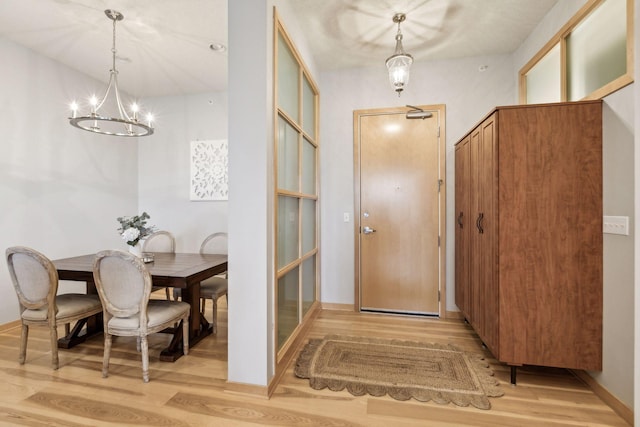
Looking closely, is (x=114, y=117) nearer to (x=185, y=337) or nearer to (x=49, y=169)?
(x=49, y=169)

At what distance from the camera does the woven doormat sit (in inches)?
77.9

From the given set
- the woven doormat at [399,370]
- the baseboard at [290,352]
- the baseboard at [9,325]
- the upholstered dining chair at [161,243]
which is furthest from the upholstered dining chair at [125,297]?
the baseboard at [9,325]

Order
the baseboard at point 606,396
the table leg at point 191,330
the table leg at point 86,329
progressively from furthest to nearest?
the table leg at point 86,329 < the table leg at point 191,330 < the baseboard at point 606,396

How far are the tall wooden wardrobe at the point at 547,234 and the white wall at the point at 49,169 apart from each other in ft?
14.7

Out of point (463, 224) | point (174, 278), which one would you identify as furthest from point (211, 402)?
point (463, 224)

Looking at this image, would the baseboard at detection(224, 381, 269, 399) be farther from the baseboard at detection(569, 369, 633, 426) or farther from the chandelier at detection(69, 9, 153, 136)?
the chandelier at detection(69, 9, 153, 136)

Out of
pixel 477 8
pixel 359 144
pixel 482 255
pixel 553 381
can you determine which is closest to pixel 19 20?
pixel 359 144

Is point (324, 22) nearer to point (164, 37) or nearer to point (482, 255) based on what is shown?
point (164, 37)

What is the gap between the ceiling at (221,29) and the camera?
8.16ft

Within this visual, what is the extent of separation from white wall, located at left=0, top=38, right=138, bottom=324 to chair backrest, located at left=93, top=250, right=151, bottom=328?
1.84 metres

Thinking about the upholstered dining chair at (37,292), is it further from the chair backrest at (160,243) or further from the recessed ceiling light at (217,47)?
the recessed ceiling light at (217,47)

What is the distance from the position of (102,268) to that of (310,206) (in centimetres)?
193

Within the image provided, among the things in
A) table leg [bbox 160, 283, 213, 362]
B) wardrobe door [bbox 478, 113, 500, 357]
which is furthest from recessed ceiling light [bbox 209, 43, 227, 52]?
wardrobe door [bbox 478, 113, 500, 357]

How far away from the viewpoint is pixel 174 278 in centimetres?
223
